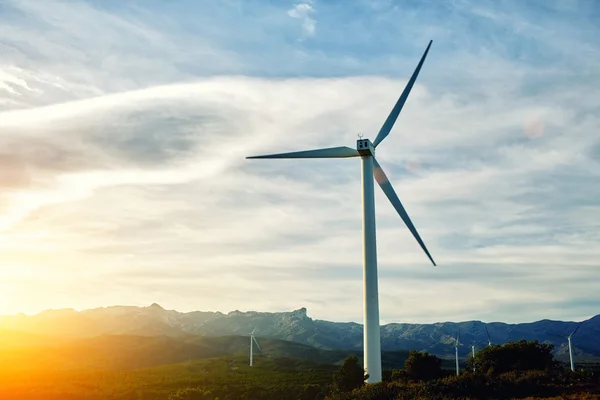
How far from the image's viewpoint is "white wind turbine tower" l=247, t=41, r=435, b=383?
228 feet

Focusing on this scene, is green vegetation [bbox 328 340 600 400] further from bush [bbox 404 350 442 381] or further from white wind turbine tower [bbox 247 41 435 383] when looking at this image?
bush [bbox 404 350 442 381]

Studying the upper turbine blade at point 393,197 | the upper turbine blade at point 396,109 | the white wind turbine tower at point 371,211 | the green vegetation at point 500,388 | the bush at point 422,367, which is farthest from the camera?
the bush at point 422,367

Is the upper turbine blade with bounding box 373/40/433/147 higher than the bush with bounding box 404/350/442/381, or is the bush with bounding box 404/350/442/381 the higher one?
the upper turbine blade with bounding box 373/40/433/147

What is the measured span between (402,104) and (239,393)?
68554 mm

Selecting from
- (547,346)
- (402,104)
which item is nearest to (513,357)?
(547,346)

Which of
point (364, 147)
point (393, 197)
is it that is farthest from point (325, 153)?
point (393, 197)

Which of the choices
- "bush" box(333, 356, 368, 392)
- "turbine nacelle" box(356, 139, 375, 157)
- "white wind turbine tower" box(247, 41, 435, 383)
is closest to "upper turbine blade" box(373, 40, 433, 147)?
"white wind turbine tower" box(247, 41, 435, 383)

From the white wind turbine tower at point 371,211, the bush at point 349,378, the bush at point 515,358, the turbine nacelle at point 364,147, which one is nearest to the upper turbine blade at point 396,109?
the white wind turbine tower at point 371,211

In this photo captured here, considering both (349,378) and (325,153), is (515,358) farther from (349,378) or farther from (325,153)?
(325,153)

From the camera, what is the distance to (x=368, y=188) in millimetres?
75500

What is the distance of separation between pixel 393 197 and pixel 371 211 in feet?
19.8

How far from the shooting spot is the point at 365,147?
7719 cm

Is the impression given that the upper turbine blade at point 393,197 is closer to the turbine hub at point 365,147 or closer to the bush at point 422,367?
the turbine hub at point 365,147

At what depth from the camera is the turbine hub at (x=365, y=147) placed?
77.2 metres
